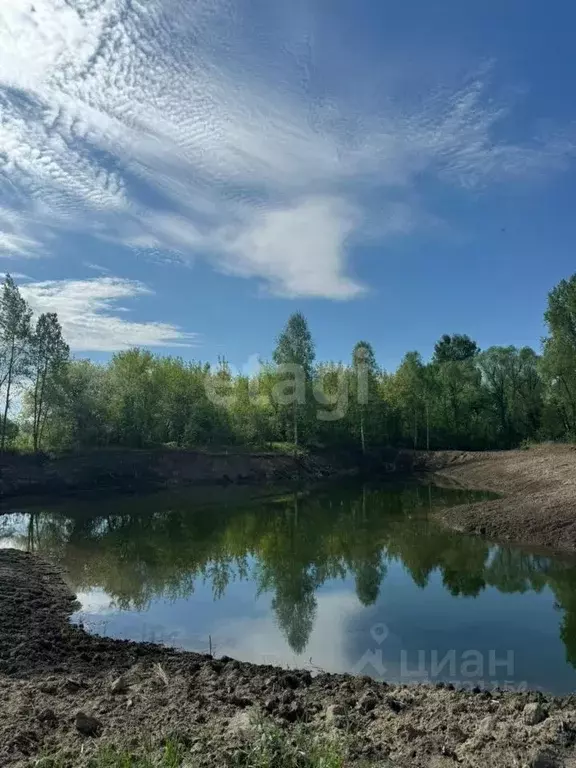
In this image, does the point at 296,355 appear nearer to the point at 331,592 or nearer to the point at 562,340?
the point at 562,340

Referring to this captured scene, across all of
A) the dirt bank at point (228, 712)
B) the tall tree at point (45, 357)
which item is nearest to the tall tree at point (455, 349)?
the tall tree at point (45, 357)

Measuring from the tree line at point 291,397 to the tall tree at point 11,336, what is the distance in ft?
0.20

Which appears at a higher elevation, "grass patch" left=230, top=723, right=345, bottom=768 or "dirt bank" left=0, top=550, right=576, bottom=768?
"grass patch" left=230, top=723, right=345, bottom=768

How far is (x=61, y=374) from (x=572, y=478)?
3072cm

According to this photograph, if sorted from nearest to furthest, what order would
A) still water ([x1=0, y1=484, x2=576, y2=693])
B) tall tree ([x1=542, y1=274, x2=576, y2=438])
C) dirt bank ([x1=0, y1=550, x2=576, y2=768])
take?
dirt bank ([x1=0, y1=550, x2=576, y2=768])
still water ([x1=0, y1=484, x2=576, y2=693])
tall tree ([x1=542, y1=274, x2=576, y2=438])

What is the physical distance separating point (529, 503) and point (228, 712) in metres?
18.6

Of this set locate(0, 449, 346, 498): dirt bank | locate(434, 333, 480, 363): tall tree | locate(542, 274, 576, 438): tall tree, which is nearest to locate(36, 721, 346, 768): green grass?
locate(0, 449, 346, 498): dirt bank

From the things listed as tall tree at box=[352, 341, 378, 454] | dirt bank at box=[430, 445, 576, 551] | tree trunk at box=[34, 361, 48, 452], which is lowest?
dirt bank at box=[430, 445, 576, 551]

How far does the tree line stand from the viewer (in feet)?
123

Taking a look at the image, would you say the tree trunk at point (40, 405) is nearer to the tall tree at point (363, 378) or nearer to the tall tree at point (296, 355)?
the tall tree at point (296, 355)

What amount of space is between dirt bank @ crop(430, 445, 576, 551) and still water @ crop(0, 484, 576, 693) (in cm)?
114

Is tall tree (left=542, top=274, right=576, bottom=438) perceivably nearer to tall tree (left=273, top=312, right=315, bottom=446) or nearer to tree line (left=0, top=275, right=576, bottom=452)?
tree line (left=0, top=275, right=576, bottom=452)

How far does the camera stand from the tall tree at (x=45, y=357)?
1426 inches

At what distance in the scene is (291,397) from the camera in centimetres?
4897
